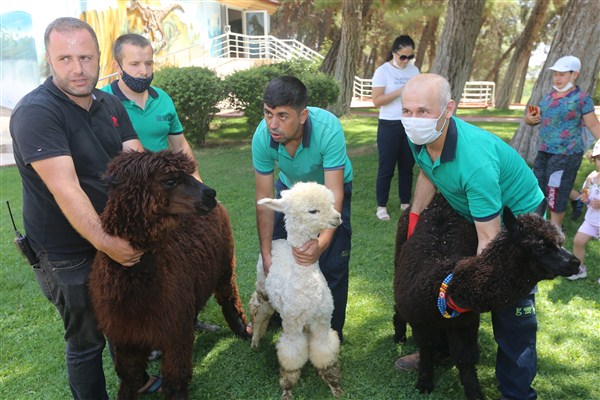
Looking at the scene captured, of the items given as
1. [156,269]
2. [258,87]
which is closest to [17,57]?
[258,87]

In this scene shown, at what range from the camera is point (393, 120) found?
6988 millimetres

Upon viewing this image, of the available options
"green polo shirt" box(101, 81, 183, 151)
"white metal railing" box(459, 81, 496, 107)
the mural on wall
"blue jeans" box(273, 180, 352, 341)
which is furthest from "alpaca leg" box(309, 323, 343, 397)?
"white metal railing" box(459, 81, 496, 107)

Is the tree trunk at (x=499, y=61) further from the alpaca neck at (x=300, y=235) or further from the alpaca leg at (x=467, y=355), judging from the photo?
the alpaca neck at (x=300, y=235)

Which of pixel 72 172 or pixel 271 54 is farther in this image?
pixel 271 54

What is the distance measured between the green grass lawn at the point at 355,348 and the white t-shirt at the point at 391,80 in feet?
6.60

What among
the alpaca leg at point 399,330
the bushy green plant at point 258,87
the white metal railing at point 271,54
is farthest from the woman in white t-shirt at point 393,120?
the white metal railing at point 271,54

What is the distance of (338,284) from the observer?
387 centimetres

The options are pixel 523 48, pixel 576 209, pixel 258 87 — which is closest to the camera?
pixel 576 209

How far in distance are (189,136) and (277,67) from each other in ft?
14.3

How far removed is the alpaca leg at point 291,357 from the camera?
340 cm

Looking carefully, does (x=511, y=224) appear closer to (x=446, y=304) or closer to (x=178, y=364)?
(x=446, y=304)

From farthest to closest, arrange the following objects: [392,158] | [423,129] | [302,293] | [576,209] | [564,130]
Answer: [392,158] < [576,209] < [564,130] < [302,293] < [423,129]

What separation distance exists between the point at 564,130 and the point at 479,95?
25.6m

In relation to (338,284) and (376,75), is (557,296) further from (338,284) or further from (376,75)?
(376,75)
